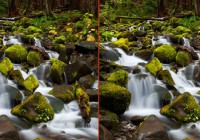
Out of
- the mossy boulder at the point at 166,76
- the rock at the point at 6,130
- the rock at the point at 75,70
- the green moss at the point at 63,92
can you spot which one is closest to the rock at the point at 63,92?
the green moss at the point at 63,92

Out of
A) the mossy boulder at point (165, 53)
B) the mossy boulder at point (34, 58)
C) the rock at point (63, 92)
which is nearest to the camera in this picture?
the mossy boulder at point (34, 58)

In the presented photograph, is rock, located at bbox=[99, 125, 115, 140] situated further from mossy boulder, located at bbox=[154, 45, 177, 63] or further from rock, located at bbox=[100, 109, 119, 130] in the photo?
mossy boulder, located at bbox=[154, 45, 177, 63]

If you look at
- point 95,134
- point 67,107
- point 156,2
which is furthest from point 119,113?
point 156,2

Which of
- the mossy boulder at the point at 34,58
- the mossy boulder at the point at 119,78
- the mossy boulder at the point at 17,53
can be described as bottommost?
the mossy boulder at the point at 119,78

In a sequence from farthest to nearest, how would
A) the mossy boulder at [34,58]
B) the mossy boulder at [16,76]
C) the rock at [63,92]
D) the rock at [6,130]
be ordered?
the rock at [63,92] < the mossy boulder at [34,58] < the mossy boulder at [16,76] < the rock at [6,130]

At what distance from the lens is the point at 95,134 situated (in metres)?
4.31

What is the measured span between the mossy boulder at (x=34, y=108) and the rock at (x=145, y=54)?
1.70 m

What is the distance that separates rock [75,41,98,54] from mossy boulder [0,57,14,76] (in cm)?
101

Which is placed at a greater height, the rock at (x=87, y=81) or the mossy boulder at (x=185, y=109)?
the rock at (x=87, y=81)

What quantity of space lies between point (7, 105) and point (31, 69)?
0.62m

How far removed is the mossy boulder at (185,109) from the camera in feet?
13.3

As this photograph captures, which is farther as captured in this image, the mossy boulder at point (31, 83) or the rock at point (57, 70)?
the rock at point (57, 70)

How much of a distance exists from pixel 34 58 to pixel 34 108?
2.66ft

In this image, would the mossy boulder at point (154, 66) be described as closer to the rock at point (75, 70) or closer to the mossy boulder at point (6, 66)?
the rock at point (75, 70)
